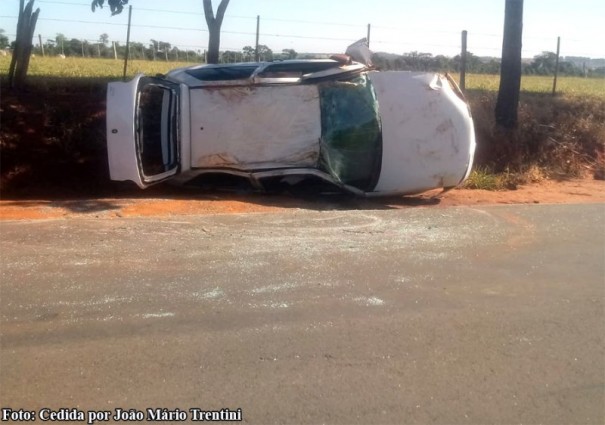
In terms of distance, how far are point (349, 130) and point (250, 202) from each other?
1.69 meters

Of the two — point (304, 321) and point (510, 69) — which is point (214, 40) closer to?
point (510, 69)

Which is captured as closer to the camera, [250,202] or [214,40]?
[250,202]

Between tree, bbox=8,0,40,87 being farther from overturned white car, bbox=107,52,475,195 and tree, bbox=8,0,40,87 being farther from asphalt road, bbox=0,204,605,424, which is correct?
asphalt road, bbox=0,204,605,424

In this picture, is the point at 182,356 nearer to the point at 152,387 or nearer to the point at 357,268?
the point at 152,387

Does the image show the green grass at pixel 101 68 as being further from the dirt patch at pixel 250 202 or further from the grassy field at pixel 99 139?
the dirt patch at pixel 250 202

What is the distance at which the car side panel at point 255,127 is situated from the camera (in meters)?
10.4

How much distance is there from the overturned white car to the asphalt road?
2247 millimetres

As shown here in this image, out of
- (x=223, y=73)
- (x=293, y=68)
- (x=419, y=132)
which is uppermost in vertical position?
(x=293, y=68)

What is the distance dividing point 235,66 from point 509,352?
708cm

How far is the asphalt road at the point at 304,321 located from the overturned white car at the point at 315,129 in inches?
88.5

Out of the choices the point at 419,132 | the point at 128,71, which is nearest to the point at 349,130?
the point at 419,132

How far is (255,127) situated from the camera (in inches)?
415

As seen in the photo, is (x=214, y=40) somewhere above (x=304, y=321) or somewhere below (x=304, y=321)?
above

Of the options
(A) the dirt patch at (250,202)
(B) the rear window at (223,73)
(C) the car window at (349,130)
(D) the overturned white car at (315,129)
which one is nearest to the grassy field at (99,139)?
(A) the dirt patch at (250,202)
